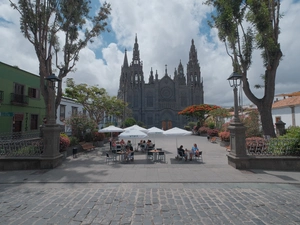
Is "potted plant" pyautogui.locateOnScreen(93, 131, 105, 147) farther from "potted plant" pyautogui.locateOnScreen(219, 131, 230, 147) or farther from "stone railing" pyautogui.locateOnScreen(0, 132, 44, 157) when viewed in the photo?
"potted plant" pyautogui.locateOnScreen(219, 131, 230, 147)

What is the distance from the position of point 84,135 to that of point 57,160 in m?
8.49

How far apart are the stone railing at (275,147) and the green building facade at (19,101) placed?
68.8ft

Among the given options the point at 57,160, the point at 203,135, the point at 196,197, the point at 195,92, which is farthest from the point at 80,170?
the point at 195,92

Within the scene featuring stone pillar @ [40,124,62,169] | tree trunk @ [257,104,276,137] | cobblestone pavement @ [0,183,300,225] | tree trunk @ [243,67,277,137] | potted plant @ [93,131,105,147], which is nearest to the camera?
cobblestone pavement @ [0,183,300,225]

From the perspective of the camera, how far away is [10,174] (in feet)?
25.8

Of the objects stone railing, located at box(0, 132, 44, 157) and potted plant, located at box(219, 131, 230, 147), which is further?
potted plant, located at box(219, 131, 230, 147)

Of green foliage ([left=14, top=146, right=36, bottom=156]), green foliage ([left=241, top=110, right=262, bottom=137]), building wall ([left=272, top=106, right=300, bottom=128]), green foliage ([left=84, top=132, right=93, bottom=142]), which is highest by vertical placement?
building wall ([left=272, top=106, right=300, bottom=128])

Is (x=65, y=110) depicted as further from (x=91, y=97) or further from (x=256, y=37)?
(x=256, y=37)

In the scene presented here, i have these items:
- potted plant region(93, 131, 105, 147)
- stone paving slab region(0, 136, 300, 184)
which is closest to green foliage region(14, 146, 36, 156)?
stone paving slab region(0, 136, 300, 184)

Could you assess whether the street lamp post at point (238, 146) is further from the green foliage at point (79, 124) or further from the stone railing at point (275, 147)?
the green foliage at point (79, 124)

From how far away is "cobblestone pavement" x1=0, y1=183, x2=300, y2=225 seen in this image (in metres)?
4.09

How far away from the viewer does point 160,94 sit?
6216 centimetres

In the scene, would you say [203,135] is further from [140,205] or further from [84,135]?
[140,205]

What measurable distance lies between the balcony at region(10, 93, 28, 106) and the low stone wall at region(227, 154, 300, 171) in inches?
811
